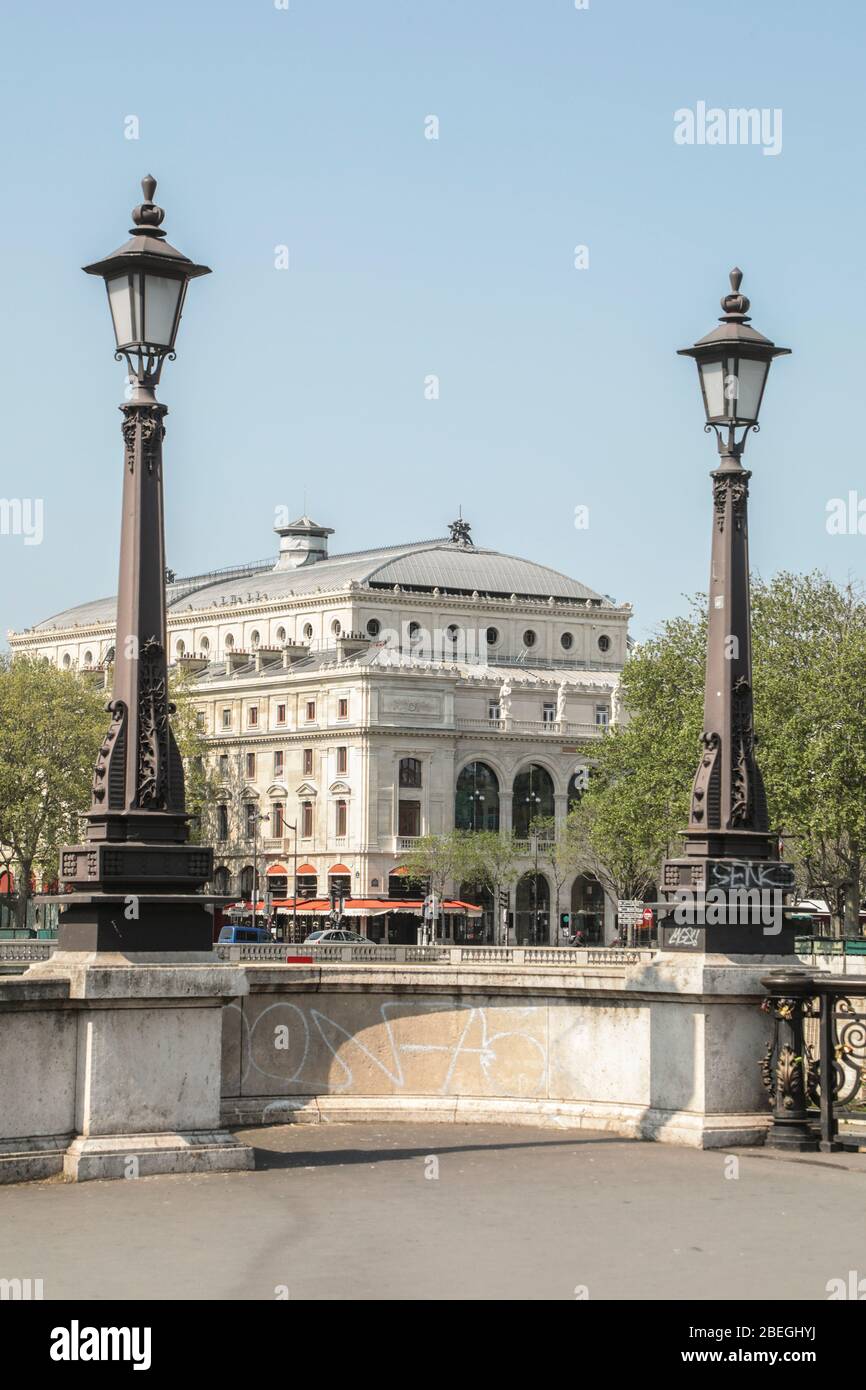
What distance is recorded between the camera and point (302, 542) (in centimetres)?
14150

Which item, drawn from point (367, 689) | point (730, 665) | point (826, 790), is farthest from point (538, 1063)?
point (367, 689)

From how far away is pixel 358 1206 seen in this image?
12.5m

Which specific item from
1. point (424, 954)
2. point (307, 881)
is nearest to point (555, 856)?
point (307, 881)

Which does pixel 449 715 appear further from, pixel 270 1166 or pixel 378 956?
pixel 270 1166

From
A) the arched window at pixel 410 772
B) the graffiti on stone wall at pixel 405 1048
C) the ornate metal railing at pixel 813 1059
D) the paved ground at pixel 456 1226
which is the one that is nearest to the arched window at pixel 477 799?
the arched window at pixel 410 772

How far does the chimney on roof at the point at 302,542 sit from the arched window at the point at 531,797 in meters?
Result: 26.9

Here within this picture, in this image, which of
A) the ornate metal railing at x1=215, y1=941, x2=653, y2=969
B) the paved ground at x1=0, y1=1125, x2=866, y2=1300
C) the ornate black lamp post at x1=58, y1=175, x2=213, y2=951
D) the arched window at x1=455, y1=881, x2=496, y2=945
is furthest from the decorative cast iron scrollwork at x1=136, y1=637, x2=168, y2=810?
the arched window at x1=455, y1=881, x2=496, y2=945

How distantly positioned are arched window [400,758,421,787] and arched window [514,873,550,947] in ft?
25.3

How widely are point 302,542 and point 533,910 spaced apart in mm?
36329

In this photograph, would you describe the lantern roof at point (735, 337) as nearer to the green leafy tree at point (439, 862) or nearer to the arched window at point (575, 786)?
the green leafy tree at point (439, 862)

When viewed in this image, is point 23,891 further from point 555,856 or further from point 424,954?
point 424,954

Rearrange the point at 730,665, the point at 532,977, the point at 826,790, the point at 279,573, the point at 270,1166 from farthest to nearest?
the point at 279,573 < the point at 826,790 < the point at 532,977 < the point at 730,665 < the point at 270,1166

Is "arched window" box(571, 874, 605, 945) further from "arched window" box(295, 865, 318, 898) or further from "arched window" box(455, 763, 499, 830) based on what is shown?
"arched window" box(295, 865, 318, 898)
